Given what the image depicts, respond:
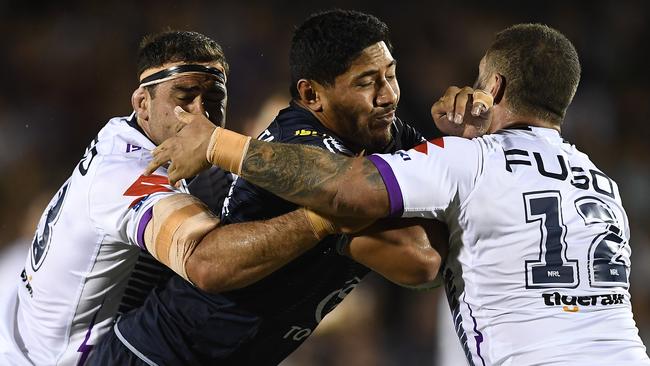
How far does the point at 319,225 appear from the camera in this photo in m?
3.38

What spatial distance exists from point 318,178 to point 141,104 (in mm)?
1615

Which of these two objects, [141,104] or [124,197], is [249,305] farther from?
[141,104]

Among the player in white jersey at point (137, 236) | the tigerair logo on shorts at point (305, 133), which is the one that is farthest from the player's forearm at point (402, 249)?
the tigerair logo on shorts at point (305, 133)

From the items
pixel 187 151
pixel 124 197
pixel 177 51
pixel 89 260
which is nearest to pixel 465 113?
pixel 187 151

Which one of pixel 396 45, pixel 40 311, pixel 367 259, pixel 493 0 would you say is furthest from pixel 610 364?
pixel 493 0

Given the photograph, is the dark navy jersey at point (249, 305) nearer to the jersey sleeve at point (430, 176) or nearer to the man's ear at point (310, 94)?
the man's ear at point (310, 94)

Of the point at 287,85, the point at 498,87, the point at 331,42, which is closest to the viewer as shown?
the point at 498,87

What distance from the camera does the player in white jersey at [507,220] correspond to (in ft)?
10.7

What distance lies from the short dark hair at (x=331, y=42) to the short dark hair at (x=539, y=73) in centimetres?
74

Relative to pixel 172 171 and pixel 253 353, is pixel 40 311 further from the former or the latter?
pixel 172 171

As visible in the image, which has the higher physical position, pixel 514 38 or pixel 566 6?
pixel 514 38

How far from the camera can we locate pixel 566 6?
9.84 meters

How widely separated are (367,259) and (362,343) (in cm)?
423

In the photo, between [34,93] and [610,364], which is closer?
[610,364]
